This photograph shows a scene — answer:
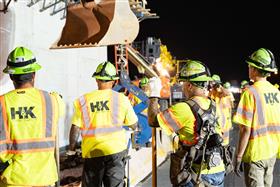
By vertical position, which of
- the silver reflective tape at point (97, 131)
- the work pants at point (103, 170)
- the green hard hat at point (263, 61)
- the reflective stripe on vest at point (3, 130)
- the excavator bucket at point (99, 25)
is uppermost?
the excavator bucket at point (99, 25)

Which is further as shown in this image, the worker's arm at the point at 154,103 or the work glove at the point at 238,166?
the work glove at the point at 238,166

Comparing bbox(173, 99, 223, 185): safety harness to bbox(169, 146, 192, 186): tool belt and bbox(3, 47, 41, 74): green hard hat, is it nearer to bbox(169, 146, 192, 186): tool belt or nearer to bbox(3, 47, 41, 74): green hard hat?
bbox(169, 146, 192, 186): tool belt

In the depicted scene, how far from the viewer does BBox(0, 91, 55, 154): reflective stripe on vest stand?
3508 millimetres

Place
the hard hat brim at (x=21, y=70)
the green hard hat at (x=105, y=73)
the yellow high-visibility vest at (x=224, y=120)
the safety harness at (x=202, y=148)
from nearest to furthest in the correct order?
the hard hat brim at (x=21, y=70), the safety harness at (x=202, y=148), the yellow high-visibility vest at (x=224, y=120), the green hard hat at (x=105, y=73)

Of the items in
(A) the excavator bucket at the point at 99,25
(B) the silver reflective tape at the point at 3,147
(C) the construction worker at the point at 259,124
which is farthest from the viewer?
(A) the excavator bucket at the point at 99,25

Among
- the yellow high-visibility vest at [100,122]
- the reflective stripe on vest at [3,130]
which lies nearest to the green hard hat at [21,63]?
the reflective stripe on vest at [3,130]

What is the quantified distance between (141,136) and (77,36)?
519 centimetres

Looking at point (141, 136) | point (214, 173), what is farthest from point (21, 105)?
point (141, 136)

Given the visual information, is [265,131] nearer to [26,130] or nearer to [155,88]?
[155,88]

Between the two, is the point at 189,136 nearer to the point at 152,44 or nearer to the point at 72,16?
the point at 72,16

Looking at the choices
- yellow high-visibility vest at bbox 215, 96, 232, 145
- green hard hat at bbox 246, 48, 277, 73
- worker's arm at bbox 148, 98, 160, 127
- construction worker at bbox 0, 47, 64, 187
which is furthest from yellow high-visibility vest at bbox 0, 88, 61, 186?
green hard hat at bbox 246, 48, 277, 73

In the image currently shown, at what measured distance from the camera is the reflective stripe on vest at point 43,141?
351 cm

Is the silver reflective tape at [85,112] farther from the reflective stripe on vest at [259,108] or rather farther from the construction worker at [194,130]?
the reflective stripe on vest at [259,108]

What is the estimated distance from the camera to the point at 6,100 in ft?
11.6
